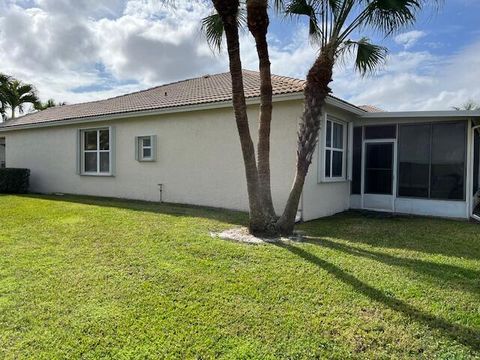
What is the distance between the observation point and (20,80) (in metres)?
27.7

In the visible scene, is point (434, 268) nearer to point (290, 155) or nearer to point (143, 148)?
point (290, 155)

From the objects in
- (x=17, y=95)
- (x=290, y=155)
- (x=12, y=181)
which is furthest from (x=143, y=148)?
(x=17, y=95)

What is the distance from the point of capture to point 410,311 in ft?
13.1

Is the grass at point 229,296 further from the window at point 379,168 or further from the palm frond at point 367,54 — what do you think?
the window at point 379,168

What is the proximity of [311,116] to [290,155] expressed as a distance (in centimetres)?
266

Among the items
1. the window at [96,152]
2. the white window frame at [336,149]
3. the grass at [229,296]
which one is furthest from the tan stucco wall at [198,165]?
the grass at [229,296]

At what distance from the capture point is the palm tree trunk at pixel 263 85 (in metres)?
6.91

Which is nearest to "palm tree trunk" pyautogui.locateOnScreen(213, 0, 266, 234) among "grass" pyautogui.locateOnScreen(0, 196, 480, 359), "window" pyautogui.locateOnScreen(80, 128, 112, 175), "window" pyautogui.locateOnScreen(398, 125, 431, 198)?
"grass" pyautogui.locateOnScreen(0, 196, 480, 359)

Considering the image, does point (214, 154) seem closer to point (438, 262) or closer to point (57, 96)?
point (438, 262)

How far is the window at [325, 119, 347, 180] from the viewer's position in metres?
10.9

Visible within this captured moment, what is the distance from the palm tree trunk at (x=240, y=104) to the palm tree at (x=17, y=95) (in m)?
26.4

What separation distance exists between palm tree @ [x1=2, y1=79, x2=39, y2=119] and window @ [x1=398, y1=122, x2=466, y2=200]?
91.6ft

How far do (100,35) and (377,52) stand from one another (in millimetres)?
11956

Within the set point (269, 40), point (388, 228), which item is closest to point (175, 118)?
point (269, 40)
